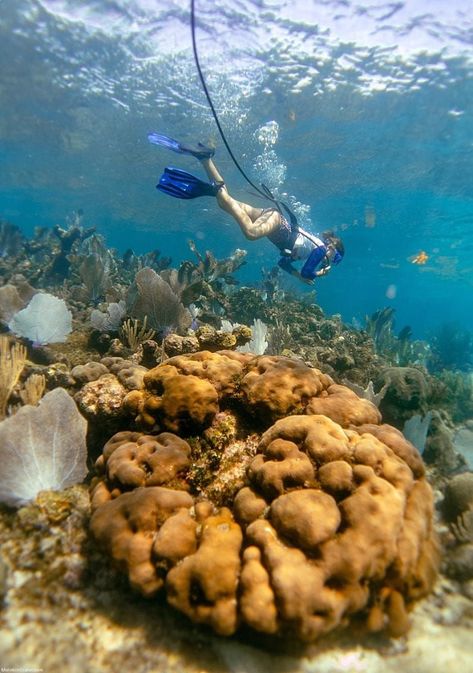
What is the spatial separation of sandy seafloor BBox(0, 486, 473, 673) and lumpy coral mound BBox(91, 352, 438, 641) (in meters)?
0.19

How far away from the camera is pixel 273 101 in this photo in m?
18.0

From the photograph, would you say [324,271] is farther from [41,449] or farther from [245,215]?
[41,449]

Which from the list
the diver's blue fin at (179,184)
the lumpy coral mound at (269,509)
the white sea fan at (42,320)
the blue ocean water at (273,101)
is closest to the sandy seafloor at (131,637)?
the lumpy coral mound at (269,509)

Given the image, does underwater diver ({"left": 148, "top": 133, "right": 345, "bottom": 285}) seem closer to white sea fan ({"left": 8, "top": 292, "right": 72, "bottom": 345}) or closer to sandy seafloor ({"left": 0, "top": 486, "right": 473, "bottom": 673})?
white sea fan ({"left": 8, "top": 292, "right": 72, "bottom": 345})

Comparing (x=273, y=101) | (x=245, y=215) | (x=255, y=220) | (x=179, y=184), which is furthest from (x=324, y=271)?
(x=273, y=101)

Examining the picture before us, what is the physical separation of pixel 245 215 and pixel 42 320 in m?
3.99

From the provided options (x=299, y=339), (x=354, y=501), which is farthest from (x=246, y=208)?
(x=354, y=501)

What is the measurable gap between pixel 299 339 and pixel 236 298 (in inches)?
103

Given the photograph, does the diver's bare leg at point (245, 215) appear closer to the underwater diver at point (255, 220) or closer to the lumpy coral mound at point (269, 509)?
the underwater diver at point (255, 220)

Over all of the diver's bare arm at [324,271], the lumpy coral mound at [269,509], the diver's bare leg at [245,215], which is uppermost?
the diver's bare leg at [245,215]

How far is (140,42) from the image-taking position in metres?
15.8

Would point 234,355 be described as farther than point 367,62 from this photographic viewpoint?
No

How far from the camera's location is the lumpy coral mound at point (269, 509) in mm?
2023

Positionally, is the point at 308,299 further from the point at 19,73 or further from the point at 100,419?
the point at 19,73
